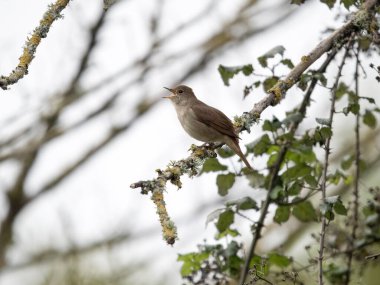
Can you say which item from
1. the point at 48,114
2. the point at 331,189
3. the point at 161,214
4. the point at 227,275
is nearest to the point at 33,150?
the point at 48,114

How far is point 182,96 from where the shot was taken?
490 centimetres

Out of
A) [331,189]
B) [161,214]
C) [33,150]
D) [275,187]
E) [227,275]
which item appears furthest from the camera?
[33,150]

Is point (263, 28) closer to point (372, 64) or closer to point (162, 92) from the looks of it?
point (162, 92)

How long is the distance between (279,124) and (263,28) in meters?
5.65

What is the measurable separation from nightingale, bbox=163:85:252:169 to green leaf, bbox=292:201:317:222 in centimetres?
62

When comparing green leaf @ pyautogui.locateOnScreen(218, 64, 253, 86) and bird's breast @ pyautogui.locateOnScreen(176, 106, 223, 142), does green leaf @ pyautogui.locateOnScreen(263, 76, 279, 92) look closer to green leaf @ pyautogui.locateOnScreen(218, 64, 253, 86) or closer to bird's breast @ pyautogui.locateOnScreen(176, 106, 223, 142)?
green leaf @ pyautogui.locateOnScreen(218, 64, 253, 86)

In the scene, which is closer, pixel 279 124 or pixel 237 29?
pixel 279 124

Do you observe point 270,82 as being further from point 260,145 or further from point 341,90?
point 260,145

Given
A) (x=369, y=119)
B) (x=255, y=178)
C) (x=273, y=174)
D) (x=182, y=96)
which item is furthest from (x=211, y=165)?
(x=182, y=96)

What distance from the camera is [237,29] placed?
8.40 m

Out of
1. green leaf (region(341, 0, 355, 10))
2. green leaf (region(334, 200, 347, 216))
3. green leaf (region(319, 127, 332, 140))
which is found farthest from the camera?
green leaf (region(341, 0, 355, 10))

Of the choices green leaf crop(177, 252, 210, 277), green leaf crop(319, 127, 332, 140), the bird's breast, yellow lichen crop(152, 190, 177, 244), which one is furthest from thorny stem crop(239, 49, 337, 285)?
the bird's breast

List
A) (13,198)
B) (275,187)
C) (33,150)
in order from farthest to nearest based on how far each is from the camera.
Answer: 1. (13,198)
2. (33,150)
3. (275,187)

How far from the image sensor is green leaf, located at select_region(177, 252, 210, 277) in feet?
10.2
